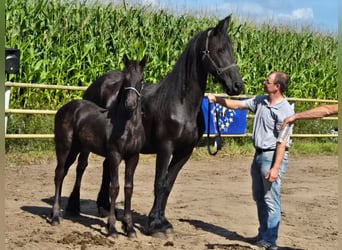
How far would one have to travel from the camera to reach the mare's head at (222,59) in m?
5.65

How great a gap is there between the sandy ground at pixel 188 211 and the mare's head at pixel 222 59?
161cm

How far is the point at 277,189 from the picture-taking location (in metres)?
5.49

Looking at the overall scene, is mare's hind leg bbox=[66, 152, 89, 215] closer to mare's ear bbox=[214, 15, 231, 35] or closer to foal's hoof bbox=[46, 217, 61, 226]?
foal's hoof bbox=[46, 217, 61, 226]

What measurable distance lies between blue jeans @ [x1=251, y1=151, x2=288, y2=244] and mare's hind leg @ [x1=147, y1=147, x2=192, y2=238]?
0.83 m

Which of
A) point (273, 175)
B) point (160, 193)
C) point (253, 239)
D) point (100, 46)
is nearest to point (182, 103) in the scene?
point (160, 193)

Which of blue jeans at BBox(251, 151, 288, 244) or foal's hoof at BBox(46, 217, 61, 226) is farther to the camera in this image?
foal's hoof at BBox(46, 217, 61, 226)

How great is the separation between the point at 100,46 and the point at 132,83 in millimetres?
8437

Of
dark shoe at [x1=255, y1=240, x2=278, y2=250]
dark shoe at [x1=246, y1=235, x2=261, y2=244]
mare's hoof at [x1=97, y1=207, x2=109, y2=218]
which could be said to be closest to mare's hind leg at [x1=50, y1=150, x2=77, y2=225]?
mare's hoof at [x1=97, y1=207, x2=109, y2=218]

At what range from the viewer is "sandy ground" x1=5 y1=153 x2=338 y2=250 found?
5762 mm

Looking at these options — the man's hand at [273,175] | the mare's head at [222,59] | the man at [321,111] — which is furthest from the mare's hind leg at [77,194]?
the man at [321,111]

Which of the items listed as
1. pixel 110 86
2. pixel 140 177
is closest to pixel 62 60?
pixel 140 177

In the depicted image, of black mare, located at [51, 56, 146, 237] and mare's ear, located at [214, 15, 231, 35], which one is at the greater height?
mare's ear, located at [214, 15, 231, 35]

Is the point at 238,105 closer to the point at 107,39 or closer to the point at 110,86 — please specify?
the point at 110,86

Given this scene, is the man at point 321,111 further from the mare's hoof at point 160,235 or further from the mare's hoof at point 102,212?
the mare's hoof at point 102,212
